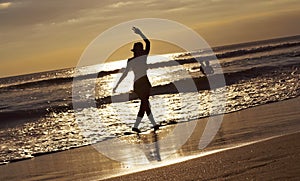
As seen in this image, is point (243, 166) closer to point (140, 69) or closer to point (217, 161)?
point (217, 161)

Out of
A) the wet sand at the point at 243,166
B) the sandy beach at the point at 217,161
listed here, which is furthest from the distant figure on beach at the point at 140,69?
the wet sand at the point at 243,166

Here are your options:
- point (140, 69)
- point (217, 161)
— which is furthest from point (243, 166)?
point (140, 69)

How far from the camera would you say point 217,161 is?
6.41 m

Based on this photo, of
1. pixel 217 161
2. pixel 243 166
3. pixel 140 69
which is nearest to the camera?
pixel 243 166

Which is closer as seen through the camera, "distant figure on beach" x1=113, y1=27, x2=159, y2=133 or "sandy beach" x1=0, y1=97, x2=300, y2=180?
"sandy beach" x1=0, y1=97, x2=300, y2=180

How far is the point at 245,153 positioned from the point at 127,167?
1.73 meters

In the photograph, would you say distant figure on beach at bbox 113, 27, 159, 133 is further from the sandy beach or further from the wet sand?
the wet sand

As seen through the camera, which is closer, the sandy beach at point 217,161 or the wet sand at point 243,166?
the wet sand at point 243,166

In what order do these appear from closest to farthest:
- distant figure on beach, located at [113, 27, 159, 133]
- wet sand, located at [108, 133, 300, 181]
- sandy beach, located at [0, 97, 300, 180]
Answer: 1. wet sand, located at [108, 133, 300, 181]
2. sandy beach, located at [0, 97, 300, 180]
3. distant figure on beach, located at [113, 27, 159, 133]

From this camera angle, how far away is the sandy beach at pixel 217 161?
226 inches

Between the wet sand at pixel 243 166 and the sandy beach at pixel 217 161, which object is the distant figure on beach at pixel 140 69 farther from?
the wet sand at pixel 243 166

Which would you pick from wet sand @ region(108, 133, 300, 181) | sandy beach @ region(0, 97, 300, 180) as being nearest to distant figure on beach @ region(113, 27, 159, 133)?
sandy beach @ region(0, 97, 300, 180)

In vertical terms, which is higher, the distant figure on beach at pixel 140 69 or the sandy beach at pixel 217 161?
the distant figure on beach at pixel 140 69

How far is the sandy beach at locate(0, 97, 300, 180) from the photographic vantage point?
5.74 metres
